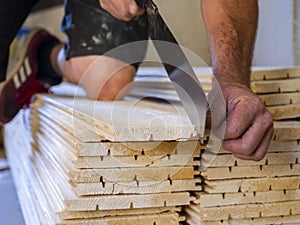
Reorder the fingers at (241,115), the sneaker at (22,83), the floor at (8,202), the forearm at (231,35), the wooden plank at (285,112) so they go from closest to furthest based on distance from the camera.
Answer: the fingers at (241,115) → the forearm at (231,35) → the wooden plank at (285,112) → the floor at (8,202) → the sneaker at (22,83)

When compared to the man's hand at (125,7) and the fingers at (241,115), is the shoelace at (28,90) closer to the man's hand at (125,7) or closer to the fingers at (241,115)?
the man's hand at (125,7)

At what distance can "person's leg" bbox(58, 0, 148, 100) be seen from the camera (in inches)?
56.2

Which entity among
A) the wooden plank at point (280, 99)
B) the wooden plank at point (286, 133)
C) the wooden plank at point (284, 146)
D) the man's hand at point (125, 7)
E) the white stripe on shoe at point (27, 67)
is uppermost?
the white stripe on shoe at point (27, 67)

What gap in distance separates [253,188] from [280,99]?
258mm

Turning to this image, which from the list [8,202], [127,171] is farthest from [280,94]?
[8,202]

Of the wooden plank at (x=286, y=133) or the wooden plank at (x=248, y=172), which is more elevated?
the wooden plank at (x=286, y=133)

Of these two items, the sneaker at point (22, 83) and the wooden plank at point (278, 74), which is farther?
the sneaker at point (22, 83)

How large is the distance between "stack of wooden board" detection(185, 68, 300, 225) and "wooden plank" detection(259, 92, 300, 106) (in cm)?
15

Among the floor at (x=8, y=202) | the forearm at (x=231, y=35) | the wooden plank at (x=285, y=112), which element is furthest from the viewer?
the floor at (x=8, y=202)

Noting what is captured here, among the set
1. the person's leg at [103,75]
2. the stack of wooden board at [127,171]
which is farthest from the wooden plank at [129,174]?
the person's leg at [103,75]

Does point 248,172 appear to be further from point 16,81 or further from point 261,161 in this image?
point 16,81

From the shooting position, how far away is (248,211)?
36.0 inches

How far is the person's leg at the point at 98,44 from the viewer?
4.69 feet

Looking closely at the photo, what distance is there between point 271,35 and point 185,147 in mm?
1079
